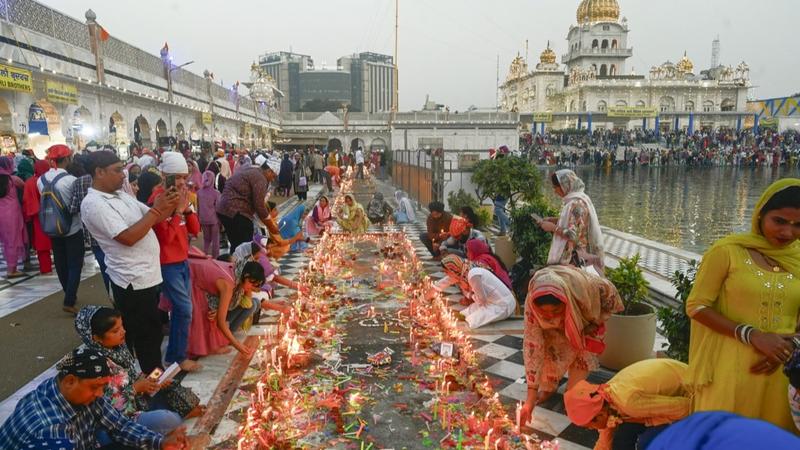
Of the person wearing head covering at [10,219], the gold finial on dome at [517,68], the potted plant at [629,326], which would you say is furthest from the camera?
the gold finial on dome at [517,68]

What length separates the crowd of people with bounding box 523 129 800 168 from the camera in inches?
1459

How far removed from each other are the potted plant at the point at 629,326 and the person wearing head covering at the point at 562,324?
57cm

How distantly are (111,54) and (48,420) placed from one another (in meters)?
15.6

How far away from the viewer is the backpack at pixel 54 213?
Answer: 5.16 metres

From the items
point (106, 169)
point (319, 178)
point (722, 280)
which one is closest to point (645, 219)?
point (722, 280)

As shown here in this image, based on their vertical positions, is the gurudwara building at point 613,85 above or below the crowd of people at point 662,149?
above

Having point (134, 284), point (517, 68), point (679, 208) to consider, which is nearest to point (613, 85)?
point (517, 68)

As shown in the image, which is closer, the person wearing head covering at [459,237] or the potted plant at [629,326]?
the potted plant at [629,326]

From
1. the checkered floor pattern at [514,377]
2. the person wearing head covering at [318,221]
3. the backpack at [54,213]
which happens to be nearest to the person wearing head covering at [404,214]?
the person wearing head covering at [318,221]

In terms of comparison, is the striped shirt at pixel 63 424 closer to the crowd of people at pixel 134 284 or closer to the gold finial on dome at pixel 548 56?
the crowd of people at pixel 134 284

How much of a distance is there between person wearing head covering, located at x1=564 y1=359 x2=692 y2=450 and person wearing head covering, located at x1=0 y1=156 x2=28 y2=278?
724 centimetres

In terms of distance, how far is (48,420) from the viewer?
2086mm

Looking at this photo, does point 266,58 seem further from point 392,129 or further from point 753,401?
point 753,401

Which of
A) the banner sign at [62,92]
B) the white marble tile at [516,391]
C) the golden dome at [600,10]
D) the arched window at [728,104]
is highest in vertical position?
the golden dome at [600,10]
